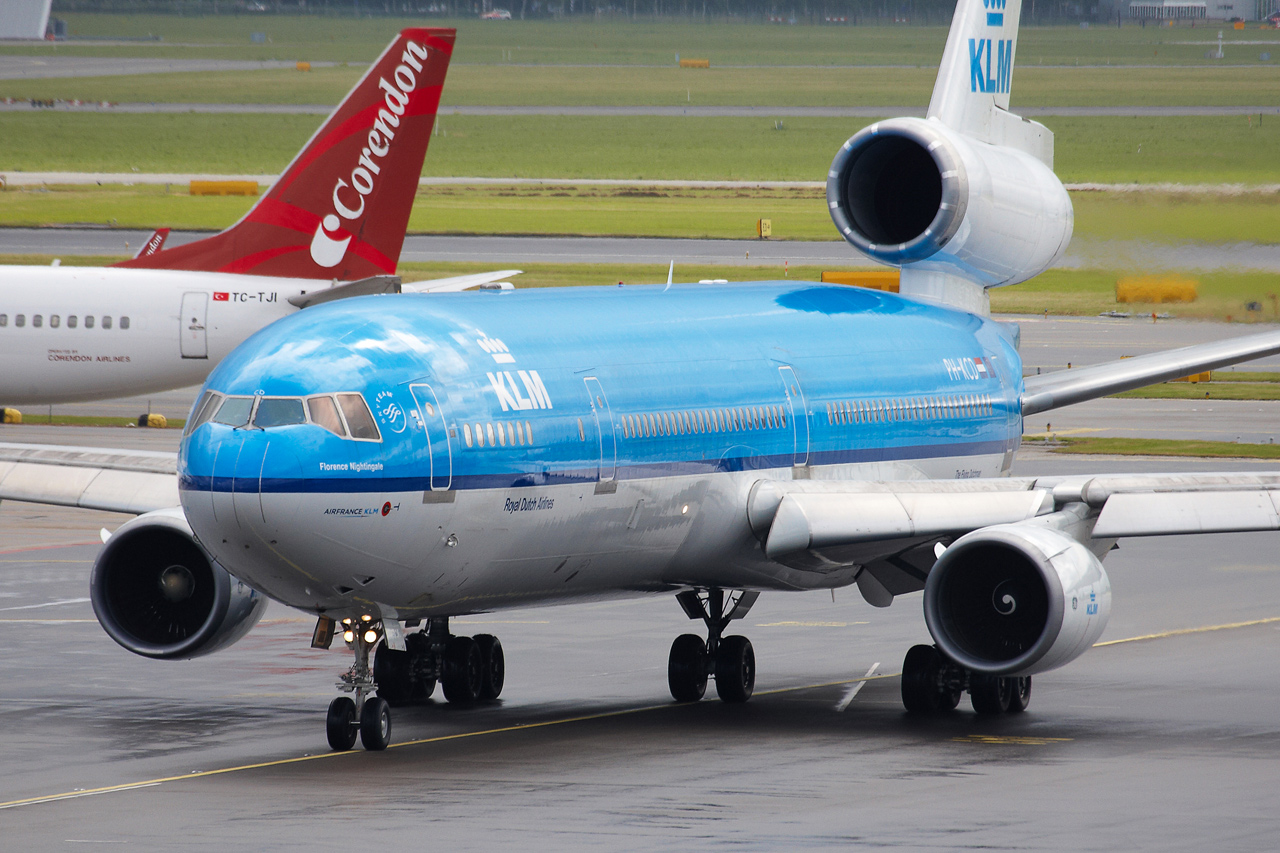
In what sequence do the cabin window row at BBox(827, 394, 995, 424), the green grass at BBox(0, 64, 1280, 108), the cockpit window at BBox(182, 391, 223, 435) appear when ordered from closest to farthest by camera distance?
the cockpit window at BBox(182, 391, 223, 435), the cabin window row at BBox(827, 394, 995, 424), the green grass at BBox(0, 64, 1280, 108)

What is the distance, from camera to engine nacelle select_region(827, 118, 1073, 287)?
27.4 m

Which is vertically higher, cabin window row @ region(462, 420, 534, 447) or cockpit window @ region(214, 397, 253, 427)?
cockpit window @ region(214, 397, 253, 427)

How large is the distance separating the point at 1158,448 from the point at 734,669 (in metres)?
26.0

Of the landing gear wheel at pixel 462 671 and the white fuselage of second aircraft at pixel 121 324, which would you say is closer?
the landing gear wheel at pixel 462 671

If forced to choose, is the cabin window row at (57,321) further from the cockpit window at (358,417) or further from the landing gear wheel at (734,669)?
the cockpit window at (358,417)

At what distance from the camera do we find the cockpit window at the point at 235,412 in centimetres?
1825

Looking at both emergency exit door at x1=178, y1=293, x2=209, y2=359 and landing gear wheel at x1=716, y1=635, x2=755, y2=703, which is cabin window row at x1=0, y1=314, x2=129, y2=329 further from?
landing gear wheel at x1=716, y1=635, x2=755, y2=703

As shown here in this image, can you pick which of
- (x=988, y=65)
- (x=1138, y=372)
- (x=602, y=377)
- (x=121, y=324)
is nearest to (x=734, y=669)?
(x=602, y=377)

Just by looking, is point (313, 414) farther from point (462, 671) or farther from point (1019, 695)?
point (1019, 695)

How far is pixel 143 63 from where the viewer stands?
187 meters

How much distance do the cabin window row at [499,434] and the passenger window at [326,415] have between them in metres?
1.25

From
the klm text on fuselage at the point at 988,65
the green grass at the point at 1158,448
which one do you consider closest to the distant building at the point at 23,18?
the green grass at the point at 1158,448

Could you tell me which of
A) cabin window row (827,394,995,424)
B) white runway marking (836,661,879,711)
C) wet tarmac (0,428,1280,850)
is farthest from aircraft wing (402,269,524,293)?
white runway marking (836,661,879,711)

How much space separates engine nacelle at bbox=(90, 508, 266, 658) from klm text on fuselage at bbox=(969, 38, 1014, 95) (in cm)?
1381
